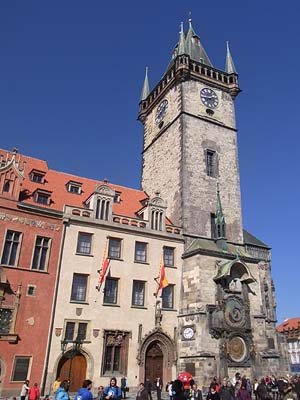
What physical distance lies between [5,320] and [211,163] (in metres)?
21.5

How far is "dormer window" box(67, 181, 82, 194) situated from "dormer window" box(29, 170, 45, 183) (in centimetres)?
212

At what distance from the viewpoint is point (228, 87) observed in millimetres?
38594

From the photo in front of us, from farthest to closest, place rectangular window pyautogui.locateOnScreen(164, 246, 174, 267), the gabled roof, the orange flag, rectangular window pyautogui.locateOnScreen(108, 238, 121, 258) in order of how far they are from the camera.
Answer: the gabled roof < rectangular window pyautogui.locateOnScreen(164, 246, 174, 267) < rectangular window pyautogui.locateOnScreen(108, 238, 121, 258) < the orange flag

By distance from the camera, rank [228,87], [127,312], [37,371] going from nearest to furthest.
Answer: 1. [37,371]
2. [127,312]
3. [228,87]

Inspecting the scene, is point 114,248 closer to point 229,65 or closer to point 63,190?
point 63,190

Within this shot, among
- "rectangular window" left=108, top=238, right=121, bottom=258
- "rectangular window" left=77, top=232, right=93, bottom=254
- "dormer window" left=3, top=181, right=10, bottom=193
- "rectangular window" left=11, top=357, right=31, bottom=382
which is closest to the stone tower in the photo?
"rectangular window" left=108, top=238, right=121, bottom=258

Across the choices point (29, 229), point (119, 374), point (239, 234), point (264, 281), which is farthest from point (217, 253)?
point (29, 229)

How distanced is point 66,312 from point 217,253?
11.7 meters

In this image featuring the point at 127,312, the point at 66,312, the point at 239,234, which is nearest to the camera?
the point at 66,312

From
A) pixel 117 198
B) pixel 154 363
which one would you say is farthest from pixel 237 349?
pixel 117 198

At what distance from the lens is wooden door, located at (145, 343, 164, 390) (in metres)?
25.1

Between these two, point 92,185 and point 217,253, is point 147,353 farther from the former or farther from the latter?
point 92,185

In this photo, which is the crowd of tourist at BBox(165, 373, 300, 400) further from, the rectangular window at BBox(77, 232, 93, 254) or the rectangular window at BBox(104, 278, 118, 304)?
the rectangular window at BBox(77, 232, 93, 254)

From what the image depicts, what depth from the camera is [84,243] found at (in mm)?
25906
